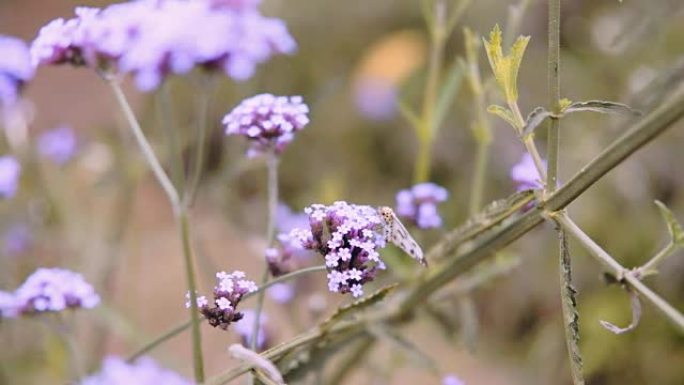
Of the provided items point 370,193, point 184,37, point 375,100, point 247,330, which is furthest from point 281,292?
point 375,100

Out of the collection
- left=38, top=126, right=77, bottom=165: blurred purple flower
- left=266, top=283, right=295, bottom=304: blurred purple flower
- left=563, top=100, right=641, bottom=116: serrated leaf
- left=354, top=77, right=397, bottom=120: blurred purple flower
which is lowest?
left=563, top=100, right=641, bottom=116: serrated leaf

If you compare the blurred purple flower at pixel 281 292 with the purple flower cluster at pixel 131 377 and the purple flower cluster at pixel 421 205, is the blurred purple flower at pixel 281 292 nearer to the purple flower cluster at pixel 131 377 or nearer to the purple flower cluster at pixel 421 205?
the purple flower cluster at pixel 421 205

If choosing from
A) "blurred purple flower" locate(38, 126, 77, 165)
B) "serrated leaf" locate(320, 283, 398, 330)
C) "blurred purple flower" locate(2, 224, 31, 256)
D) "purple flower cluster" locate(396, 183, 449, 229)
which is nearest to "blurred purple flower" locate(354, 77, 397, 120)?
"blurred purple flower" locate(38, 126, 77, 165)

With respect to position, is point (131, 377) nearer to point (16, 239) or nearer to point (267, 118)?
point (267, 118)

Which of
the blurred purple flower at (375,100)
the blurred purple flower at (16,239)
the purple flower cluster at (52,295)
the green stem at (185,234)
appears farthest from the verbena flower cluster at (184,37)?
the blurred purple flower at (375,100)

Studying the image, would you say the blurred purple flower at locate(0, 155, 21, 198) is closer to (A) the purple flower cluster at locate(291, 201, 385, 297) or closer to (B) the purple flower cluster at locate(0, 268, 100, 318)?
(B) the purple flower cluster at locate(0, 268, 100, 318)

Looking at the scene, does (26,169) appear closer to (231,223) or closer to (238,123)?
(231,223)
